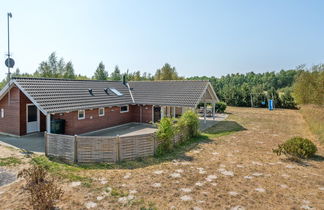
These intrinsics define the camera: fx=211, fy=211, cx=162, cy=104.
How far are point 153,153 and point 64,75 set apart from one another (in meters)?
43.7

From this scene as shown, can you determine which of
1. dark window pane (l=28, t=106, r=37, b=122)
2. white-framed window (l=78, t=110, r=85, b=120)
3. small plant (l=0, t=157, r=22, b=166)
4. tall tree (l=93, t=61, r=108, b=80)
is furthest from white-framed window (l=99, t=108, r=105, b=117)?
tall tree (l=93, t=61, r=108, b=80)

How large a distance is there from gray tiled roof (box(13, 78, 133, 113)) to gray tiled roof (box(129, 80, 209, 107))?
1647 millimetres

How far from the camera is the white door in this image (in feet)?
46.3

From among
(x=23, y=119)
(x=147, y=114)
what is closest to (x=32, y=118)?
(x=23, y=119)

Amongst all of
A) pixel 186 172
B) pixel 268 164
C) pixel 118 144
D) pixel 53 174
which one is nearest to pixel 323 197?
pixel 268 164

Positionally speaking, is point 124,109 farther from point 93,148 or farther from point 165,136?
point 93,148

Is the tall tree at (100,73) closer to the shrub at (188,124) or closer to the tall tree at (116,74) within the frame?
the tall tree at (116,74)

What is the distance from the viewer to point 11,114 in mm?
13828

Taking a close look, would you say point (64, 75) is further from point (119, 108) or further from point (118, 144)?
point (118, 144)

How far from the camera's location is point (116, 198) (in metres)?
5.95

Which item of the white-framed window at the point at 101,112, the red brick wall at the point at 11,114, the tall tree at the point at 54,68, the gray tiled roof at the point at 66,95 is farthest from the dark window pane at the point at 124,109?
the tall tree at the point at 54,68

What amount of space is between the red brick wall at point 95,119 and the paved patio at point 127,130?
38cm

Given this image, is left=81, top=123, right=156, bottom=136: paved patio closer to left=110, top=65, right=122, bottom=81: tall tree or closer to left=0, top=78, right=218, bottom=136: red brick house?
left=0, top=78, right=218, bottom=136: red brick house

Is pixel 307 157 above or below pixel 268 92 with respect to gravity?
below
